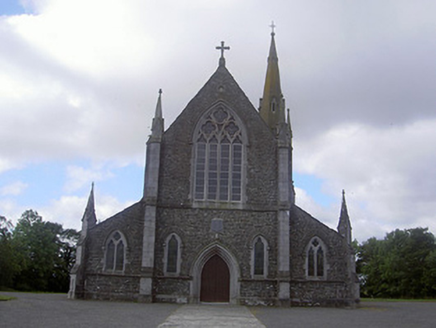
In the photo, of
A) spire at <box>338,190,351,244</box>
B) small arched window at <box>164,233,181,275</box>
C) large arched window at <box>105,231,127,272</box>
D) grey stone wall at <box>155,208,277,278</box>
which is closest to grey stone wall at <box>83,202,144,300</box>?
large arched window at <box>105,231,127,272</box>

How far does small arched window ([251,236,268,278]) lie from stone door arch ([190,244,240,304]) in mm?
972

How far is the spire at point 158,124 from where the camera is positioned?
2822 centimetres

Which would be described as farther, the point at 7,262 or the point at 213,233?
the point at 7,262

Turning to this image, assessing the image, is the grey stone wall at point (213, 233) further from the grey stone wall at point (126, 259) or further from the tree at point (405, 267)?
the tree at point (405, 267)

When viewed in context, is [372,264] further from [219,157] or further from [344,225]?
[219,157]

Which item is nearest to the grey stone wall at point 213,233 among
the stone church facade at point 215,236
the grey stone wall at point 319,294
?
the stone church facade at point 215,236

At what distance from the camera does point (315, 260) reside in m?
27.4

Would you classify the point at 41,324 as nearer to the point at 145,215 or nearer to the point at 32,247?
the point at 145,215

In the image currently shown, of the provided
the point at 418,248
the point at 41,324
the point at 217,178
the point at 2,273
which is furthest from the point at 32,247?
the point at 41,324

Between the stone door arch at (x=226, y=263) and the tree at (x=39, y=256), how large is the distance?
3382cm

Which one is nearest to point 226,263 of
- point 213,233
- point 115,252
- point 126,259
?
point 213,233

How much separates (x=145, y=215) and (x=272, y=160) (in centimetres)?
764

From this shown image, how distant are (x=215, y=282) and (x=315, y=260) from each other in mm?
5493

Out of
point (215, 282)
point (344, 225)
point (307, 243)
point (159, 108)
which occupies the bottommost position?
point (215, 282)
